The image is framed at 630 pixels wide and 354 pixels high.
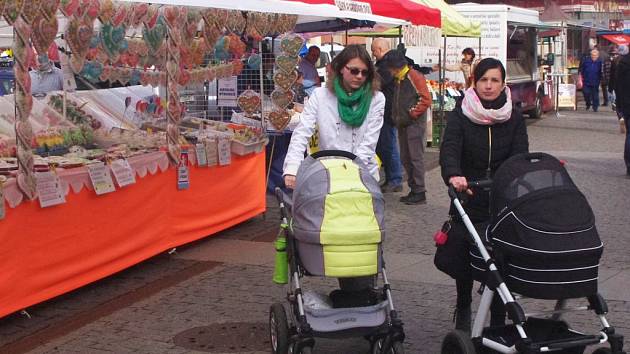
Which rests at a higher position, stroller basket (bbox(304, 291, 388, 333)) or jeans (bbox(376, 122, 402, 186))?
jeans (bbox(376, 122, 402, 186))

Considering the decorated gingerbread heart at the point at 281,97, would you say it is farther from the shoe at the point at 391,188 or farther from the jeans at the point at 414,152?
the shoe at the point at 391,188

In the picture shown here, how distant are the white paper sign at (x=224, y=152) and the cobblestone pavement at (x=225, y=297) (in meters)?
0.76

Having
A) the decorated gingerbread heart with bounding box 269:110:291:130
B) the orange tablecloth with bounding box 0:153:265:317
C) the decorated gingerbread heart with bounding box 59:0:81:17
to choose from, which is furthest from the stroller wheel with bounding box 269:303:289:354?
the decorated gingerbread heart with bounding box 269:110:291:130

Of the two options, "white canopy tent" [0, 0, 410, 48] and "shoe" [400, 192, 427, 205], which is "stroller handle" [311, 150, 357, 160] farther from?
"shoe" [400, 192, 427, 205]

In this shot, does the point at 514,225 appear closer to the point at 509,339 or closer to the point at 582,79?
the point at 509,339

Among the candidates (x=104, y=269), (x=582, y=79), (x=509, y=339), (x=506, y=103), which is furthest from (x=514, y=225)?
(x=582, y=79)

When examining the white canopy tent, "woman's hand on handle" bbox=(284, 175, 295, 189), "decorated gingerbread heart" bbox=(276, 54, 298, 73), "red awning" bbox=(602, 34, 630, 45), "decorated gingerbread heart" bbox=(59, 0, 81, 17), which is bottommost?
"woman's hand on handle" bbox=(284, 175, 295, 189)

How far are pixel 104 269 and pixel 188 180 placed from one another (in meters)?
1.47

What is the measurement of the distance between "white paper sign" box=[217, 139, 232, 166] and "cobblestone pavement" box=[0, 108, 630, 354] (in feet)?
2.49

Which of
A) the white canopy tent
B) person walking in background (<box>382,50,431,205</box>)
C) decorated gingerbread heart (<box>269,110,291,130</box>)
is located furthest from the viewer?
person walking in background (<box>382,50,431,205</box>)

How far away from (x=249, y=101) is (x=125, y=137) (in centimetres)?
211

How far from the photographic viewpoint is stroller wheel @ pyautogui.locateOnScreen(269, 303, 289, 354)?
5.29 m

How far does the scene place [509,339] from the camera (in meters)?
4.75

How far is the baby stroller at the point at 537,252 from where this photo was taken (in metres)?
4.38
